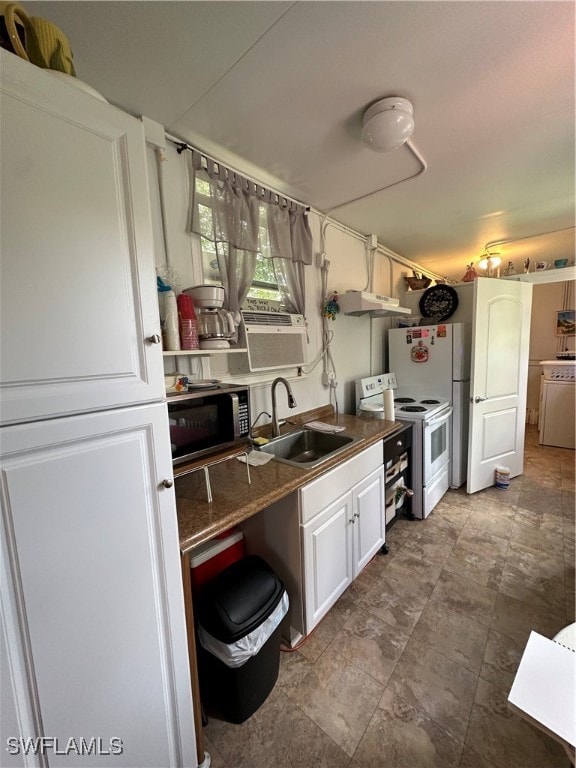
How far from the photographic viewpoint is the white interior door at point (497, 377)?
263 cm

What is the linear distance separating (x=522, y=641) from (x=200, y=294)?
223 centimetres

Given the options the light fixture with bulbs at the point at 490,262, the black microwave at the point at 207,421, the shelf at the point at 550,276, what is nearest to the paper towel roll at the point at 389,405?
the black microwave at the point at 207,421

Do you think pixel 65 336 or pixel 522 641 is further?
pixel 522 641

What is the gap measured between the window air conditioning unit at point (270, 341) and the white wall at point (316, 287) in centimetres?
13

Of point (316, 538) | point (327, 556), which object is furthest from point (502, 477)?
point (316, 538)

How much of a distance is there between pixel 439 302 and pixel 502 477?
1781 millimetres

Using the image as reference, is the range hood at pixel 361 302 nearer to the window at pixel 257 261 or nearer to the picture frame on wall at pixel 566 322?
the window at pixel 257 261

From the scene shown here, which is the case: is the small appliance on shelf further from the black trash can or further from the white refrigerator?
the white refrigerator

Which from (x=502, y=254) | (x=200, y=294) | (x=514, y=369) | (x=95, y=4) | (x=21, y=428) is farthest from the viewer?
(x=502, y=254)

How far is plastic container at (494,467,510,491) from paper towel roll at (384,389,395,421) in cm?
Answer: 152

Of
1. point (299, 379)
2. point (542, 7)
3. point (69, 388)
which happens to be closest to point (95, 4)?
point (69, 388)

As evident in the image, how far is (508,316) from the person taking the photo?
2.78m

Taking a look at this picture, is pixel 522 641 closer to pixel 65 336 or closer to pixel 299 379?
pixel 299 379

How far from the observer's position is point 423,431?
2293 mm
